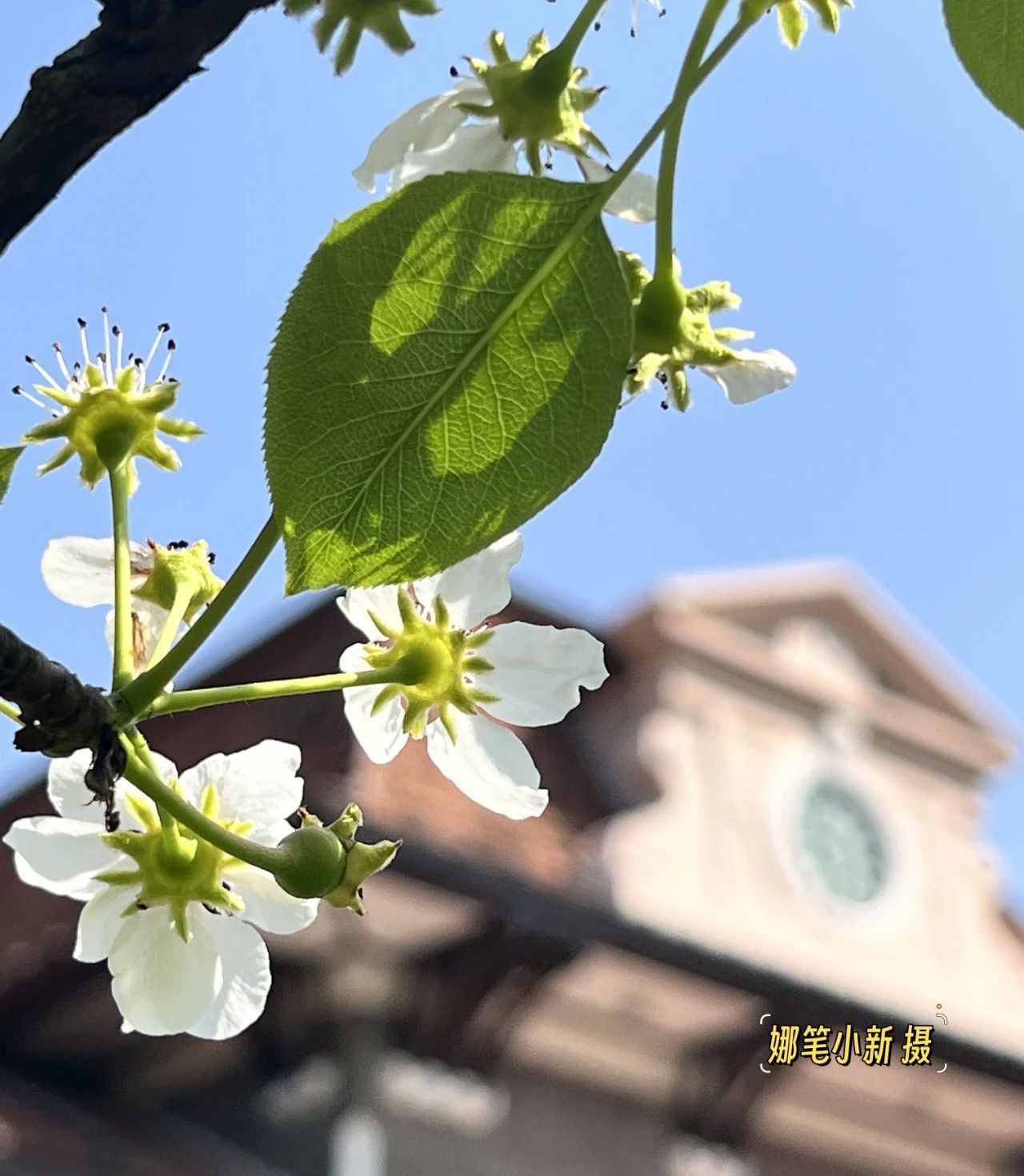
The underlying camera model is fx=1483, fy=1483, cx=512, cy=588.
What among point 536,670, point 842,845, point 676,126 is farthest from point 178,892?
point 842,845

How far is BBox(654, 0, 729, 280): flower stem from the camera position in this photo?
0.29 meters

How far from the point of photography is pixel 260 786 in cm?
44

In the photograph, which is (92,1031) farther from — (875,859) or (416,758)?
(875,859)

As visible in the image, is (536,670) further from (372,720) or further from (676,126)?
(676,126)

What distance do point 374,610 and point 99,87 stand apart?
188mm

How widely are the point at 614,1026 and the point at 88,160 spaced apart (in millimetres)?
4437

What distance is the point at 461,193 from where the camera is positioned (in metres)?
0.28

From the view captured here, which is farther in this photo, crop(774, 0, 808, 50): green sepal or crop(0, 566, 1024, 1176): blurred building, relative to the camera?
crop(0, 566, 1024, 1176): blurred building

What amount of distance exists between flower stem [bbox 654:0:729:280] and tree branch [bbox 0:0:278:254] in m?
0.09

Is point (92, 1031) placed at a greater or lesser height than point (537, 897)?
lesser

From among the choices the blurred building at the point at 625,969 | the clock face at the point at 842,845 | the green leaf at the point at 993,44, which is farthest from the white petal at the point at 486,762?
the clock face at the point at 842,845

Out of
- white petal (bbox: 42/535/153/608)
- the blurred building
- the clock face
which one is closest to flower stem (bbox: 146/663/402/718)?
white petal (bbox: 42/535/153/608)

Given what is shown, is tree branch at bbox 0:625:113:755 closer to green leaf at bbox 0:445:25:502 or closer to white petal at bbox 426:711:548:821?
green leaf at bbox 0:445:25:502

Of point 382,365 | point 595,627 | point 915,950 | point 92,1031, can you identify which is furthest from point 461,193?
point 915,950
